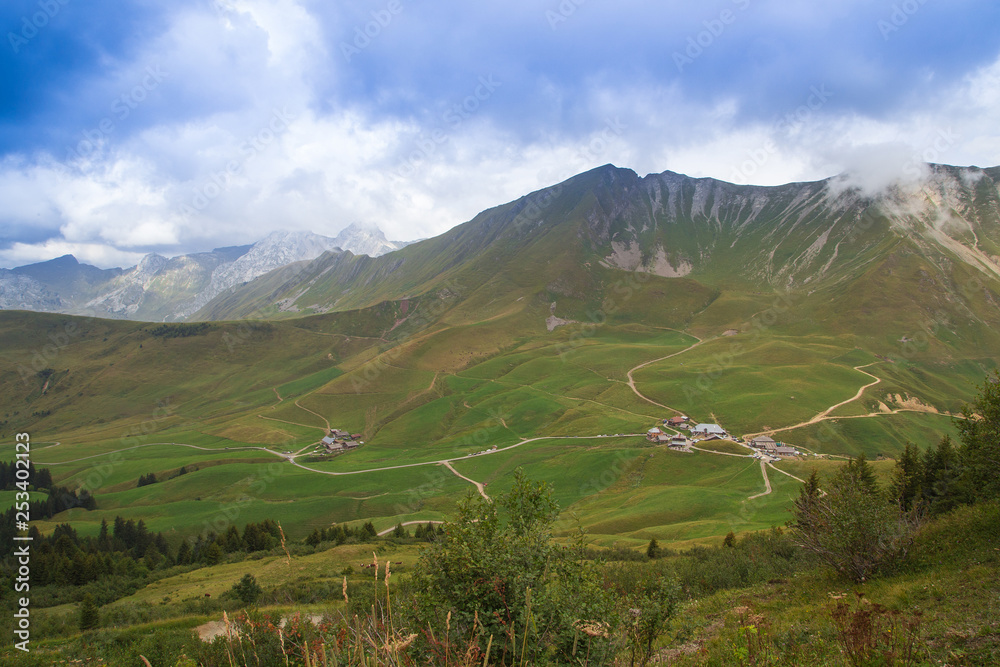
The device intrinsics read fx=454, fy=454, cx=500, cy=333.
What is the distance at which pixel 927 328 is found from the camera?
166 meters

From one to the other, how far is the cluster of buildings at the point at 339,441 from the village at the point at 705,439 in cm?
8163

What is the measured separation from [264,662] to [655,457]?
83.1 metres

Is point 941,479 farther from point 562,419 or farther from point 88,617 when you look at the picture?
point 562,419

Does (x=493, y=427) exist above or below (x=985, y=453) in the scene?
below

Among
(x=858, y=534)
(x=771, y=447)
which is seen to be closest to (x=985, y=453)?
(x=858, y=534)

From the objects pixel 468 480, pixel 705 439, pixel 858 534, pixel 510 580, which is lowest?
pixel 468 480

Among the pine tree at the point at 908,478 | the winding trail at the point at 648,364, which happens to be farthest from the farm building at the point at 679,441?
the pine tree at the point at 908,478

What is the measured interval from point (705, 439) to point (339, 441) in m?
97.6

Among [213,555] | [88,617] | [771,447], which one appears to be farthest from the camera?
[771,447]

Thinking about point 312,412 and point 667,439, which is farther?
point 312,412

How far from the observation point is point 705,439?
96938 millimetres

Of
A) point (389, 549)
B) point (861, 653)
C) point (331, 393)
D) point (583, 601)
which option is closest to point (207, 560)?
point (389, 549)

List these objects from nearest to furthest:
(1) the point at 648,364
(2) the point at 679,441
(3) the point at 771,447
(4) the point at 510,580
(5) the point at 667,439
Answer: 1. (4) the point at 510,580
2. (3) the point at 771,447
3. (2) the point at 679,441
4. (5) the point at 667,439
5. (1) the point at 648,364

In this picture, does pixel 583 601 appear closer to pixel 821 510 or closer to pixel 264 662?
pixel 264 662
